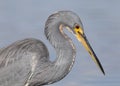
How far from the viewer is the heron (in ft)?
66.9

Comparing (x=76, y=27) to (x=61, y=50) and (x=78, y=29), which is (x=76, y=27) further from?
(x=61, y=50)

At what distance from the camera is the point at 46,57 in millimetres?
20750

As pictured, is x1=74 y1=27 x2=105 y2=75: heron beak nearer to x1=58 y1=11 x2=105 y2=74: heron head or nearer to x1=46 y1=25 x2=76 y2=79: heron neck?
x1=58 y1=11 x2=105 y2=74: heron head

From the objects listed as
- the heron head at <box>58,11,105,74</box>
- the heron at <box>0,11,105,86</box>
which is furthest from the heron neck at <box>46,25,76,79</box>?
the heron head at <box>58,11,105,74</box>

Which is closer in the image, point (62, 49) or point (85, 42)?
point (62, 49)

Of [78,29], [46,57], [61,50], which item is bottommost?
[46,57]

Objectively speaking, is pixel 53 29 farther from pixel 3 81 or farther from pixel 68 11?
pixel 3 81

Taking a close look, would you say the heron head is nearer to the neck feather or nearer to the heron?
the heron

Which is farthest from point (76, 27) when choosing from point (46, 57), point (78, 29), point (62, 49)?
point (46, 57)

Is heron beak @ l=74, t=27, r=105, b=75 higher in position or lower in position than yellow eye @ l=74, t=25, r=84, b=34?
lower

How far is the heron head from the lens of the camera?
20344 mm

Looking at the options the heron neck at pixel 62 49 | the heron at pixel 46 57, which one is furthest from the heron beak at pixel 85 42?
the heron neck at pixel 62 49

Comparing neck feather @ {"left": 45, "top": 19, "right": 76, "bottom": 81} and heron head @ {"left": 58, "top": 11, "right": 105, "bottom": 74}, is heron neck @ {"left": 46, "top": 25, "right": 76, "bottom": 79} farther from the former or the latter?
heron head @ {"left": 58, "top": 11, "right": 105, "bottom": 74}

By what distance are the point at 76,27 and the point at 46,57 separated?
1220 millimetres
